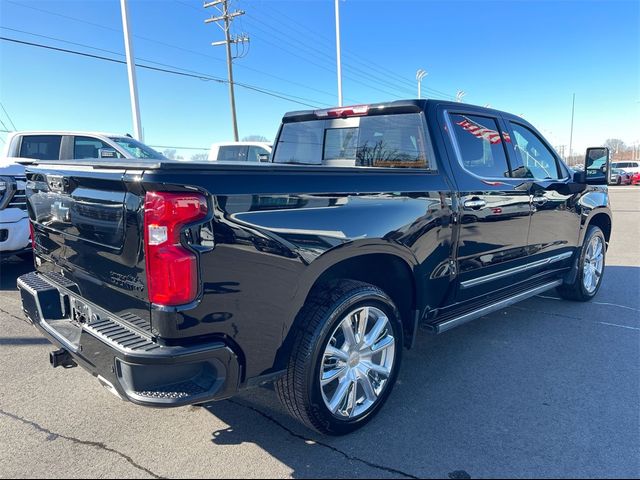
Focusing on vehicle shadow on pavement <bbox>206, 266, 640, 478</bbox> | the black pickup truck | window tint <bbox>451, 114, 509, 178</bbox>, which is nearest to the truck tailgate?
the black pickup truck

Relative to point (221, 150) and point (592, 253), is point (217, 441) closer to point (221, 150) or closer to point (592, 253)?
point (592, 253)

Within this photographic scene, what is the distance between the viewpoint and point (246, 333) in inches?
84.7

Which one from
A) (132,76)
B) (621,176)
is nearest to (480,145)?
(132,76)

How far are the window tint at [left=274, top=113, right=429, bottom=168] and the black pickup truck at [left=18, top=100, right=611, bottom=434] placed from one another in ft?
0.04

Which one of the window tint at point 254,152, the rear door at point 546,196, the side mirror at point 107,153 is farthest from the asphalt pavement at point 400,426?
the window tint at point 254,152

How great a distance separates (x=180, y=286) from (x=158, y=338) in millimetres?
261

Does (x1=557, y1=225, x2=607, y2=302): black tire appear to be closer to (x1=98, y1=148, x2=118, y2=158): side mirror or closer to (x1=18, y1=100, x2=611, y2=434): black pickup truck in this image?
(x1=18, y1=100, x2=611, y2=434): black pickup truck

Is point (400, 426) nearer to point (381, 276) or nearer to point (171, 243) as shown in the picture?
point (381, 276)

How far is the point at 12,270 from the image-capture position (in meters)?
6.48

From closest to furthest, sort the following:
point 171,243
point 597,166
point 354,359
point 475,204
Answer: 1. point 171,243
2. point 354,359
3. point 475,204
4. point 597,166

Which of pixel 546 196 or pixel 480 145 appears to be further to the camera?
pixel 546 196

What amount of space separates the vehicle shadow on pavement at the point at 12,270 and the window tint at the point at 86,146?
8.74 feet

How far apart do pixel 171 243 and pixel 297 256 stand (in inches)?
24.9

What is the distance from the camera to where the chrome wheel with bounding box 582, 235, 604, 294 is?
17.1 feet
